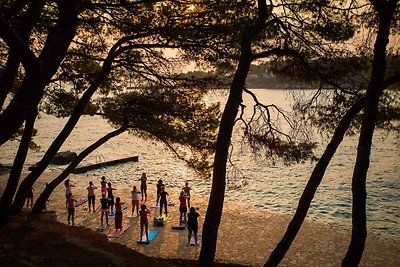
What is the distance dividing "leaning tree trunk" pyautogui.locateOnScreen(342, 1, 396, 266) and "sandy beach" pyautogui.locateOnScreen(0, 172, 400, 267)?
19.5 ft

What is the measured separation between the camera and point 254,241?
14.4 m

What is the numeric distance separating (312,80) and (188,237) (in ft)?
26.1

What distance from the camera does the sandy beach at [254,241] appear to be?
1255 cm

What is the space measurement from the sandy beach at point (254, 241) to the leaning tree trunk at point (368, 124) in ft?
19.5

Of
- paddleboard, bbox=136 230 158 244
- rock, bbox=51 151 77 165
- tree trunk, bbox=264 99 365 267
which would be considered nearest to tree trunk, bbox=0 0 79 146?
tree trunk, bbox=264 99 365 267

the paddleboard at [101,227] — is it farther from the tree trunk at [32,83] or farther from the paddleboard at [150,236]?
the tree trunk at [32,83]

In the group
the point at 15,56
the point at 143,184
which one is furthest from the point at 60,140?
the point at 143,184

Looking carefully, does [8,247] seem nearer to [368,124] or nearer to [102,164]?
[368,124]

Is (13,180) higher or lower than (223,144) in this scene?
lower

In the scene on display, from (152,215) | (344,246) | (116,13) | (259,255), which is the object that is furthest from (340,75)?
(152,215)

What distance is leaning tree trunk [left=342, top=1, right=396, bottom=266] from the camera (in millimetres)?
5867

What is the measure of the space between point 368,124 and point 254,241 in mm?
9544

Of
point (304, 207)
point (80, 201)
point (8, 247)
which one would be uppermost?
point (304, 207)

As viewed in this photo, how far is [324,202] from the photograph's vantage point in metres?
24.9
